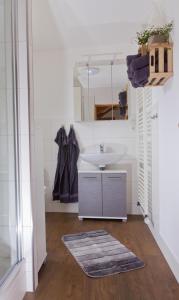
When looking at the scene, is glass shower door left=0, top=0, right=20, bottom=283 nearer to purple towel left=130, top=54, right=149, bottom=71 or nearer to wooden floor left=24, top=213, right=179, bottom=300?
wooden floor left=24, top=213, right=179, bottom=300

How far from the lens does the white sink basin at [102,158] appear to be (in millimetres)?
3205

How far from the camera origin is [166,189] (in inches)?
84.1

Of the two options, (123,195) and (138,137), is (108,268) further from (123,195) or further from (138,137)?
(138,137)

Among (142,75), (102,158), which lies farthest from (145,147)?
(142,75)

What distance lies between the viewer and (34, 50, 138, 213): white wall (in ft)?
11.6

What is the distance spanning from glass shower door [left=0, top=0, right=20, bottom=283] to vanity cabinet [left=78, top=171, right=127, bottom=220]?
1.58 meters

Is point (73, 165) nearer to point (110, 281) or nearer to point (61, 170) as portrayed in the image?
point (61, 170)

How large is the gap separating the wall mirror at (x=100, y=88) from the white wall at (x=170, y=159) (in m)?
1.13

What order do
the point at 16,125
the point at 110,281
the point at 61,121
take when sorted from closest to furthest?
the point at 16,125 → the point at 110,281 → the point at 61,121

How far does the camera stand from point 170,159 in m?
2.00

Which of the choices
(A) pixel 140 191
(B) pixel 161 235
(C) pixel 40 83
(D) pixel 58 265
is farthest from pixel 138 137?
(D) pixel 58 265

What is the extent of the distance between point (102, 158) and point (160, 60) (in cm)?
162

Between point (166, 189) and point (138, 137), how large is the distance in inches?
53.3

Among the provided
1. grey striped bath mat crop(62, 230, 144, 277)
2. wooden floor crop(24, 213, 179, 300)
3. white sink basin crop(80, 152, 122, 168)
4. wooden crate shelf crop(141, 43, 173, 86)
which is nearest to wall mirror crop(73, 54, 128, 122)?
white sink basin crop(80, 152, 122, 168)
